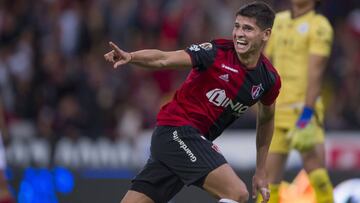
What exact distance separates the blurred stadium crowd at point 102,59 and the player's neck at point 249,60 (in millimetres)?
6840

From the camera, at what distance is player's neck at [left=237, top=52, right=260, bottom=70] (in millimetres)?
7762

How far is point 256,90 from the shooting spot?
7.86 m

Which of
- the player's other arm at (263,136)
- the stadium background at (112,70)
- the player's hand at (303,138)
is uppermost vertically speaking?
the player's other arm at (263,136)

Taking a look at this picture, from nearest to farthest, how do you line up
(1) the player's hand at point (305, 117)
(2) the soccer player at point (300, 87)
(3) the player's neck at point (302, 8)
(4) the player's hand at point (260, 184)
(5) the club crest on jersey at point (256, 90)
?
(5) the club crest on jersey at point (256, 90), (4) the player's hand at point (260, 184), (1) the player's hand at point (305, 117), (2) the soccer player at point (300, 87), (3) the player's neck at point (302, 8)

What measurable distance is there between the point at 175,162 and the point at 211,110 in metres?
0.45

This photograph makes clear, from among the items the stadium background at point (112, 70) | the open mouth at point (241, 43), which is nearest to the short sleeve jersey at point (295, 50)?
the open mouth at point (241, 43)

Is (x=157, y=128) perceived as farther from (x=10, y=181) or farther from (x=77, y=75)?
(x=77, y=75)

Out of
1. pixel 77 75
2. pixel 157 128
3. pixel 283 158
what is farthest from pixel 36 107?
pixel 157 128

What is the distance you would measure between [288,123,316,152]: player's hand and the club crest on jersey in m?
1.81

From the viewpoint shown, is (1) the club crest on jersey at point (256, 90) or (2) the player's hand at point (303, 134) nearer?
(1) the club crest on jersey at point (256, 90)

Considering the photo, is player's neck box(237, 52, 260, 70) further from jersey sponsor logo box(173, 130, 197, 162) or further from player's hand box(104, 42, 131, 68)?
player's hand box(104, 42, 131, 68)

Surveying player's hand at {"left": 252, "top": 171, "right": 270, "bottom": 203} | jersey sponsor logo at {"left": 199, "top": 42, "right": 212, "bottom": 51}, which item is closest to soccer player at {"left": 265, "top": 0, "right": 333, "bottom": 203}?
player's hand at {"left": 252, "top": 171, "right": 270, "bottom": 203}

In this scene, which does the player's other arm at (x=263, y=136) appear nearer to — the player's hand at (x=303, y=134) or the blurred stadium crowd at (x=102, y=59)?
the player's hand at (x=303, y=134)

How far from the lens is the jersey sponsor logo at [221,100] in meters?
7.75
